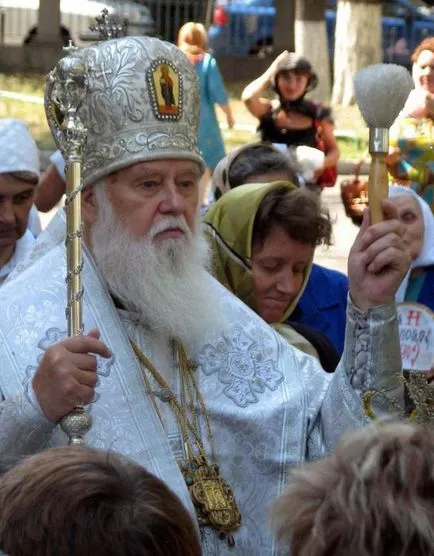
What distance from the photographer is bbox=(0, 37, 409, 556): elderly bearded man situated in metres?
3.79

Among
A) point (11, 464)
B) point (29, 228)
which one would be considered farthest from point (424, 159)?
point (11, 464)

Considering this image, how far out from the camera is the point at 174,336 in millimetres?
4066

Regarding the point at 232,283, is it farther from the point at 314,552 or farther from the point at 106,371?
the point at 314,552

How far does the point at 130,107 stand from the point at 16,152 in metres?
1.64

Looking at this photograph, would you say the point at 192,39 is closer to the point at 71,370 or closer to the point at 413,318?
the point at 413,318

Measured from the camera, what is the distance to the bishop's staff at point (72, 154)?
3.69 m

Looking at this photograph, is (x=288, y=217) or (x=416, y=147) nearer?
(x=288, y=217)

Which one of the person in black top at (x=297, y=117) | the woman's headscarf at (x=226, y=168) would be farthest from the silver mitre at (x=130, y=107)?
the person in black top at (x=297, y=117)

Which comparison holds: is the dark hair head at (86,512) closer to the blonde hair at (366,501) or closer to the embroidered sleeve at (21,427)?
the blonde hair at (366,501)

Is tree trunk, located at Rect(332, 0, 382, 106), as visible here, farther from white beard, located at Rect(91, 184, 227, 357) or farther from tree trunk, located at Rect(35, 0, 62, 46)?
white beard, located at Rect(91, 184, 227, 357)

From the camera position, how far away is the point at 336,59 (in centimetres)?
2145

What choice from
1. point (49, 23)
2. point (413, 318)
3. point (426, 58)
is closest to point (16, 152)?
point (413, 318)

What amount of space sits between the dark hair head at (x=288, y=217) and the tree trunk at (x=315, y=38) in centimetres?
1684

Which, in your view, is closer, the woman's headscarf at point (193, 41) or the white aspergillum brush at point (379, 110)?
the white aspergillum brush at point (379, 110)
